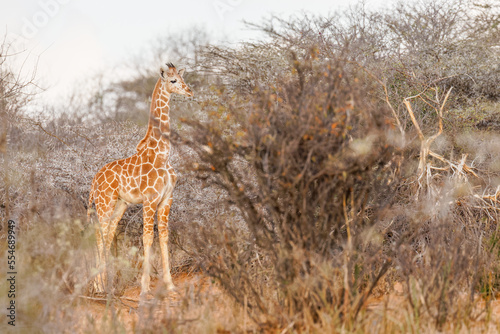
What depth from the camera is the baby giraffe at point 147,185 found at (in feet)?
20.1

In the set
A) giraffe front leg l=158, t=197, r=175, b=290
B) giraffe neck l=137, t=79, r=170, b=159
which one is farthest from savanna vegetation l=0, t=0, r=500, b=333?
giraffe neck l=137, t=79, r=170, b=159

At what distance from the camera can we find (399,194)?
7137 mm

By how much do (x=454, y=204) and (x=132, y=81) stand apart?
16.5 meters

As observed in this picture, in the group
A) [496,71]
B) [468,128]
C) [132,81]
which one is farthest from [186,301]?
[132,81]

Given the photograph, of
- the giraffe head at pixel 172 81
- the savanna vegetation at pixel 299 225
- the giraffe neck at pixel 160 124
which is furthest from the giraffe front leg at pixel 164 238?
the giraffe head at pixel 172 81

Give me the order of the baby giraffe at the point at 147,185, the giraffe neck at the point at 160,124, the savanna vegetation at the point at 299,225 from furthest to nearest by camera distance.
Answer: the giraffe neck at the point at 160,124 → the baby giraffe at the point at 147,185 → the savanna vegetation at the point at 299,225

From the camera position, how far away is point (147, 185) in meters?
6.13

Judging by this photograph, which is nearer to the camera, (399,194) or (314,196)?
(314,196)

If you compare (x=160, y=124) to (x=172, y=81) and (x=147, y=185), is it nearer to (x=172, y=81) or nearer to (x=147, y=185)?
(x=172, y=81)

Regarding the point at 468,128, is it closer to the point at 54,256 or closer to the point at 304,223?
the point at 304,223

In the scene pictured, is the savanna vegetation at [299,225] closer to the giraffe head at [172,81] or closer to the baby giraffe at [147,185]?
the baby giraffe at [147,185]

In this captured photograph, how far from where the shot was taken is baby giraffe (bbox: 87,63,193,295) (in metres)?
6.13

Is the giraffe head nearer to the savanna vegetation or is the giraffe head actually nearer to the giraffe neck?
the giraffe neck

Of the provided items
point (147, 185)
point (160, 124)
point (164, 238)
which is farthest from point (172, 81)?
point (164, 238)
